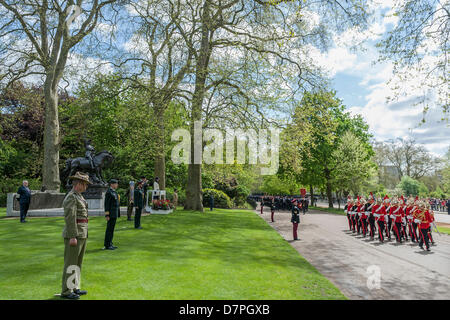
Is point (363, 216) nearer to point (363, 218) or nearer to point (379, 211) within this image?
point (363, 218)

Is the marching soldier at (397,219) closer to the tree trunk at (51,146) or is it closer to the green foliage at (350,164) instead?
the tree trunk at (51,146)

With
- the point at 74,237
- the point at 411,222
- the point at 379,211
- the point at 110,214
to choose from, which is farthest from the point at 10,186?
the point at 411,222

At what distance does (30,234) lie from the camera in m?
11.0

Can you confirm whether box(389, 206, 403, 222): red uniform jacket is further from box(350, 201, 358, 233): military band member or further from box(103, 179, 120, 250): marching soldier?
box(103, 179, 120, 250): marching soldier

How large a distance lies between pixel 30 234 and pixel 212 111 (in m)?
12.4

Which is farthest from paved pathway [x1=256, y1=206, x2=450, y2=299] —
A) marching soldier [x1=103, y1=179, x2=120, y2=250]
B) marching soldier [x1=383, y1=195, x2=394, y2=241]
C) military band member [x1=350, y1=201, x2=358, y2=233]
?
marching soldier [x1=103, y1=179, x2=120, y2=250]

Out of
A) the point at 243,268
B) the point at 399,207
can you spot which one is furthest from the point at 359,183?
the point at 243,268

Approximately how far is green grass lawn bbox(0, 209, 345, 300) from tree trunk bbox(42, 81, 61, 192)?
10830 mm

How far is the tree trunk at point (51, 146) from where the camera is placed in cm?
2164

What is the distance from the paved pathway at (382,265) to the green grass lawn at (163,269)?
0.60 metres

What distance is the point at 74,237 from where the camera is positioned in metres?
4.98

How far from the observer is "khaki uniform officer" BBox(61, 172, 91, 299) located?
4.84m

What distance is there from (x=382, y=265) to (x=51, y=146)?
2199 cm
